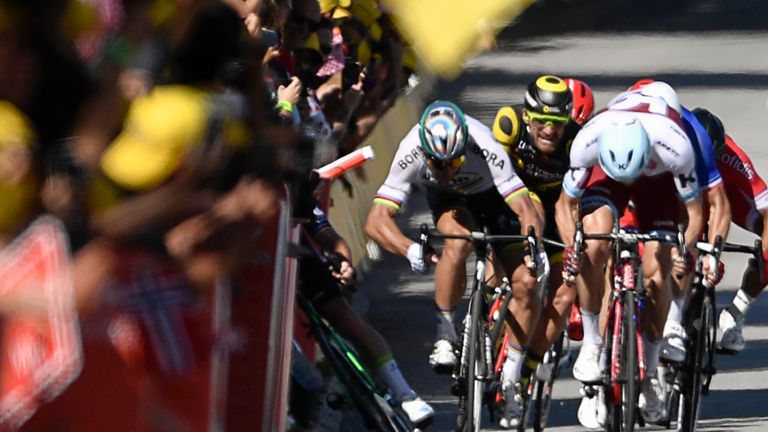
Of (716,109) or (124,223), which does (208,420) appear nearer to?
(124,223)

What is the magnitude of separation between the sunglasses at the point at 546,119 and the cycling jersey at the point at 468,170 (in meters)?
0.48

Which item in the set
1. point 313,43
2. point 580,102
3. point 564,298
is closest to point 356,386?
point 564,298

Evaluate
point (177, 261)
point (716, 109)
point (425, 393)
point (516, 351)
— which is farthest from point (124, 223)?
point (716, 109)

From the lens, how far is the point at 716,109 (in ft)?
70.3

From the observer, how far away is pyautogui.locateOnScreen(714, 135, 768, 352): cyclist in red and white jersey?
11398 mm

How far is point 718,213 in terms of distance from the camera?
10469 mm

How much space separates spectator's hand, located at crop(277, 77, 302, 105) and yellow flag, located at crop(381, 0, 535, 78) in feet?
34.8

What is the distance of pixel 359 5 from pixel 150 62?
8173 millimetres

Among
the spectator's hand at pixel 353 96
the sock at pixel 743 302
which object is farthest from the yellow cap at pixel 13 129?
the sock at pixel 743 302

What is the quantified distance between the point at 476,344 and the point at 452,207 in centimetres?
86

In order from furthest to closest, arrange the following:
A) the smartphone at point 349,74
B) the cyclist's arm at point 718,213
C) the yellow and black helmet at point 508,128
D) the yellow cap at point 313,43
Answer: the smartphone at point 349,74 < the yellow cap at point 313,43 < the yellow and black helmet at point 508,128 < the cyclist's arm at point 718,213

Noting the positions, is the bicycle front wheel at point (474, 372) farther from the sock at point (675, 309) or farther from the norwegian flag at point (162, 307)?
the norwegian flag at point (162, 307)

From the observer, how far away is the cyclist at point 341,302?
29.4ft

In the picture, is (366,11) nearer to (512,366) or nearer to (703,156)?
(703,156)
